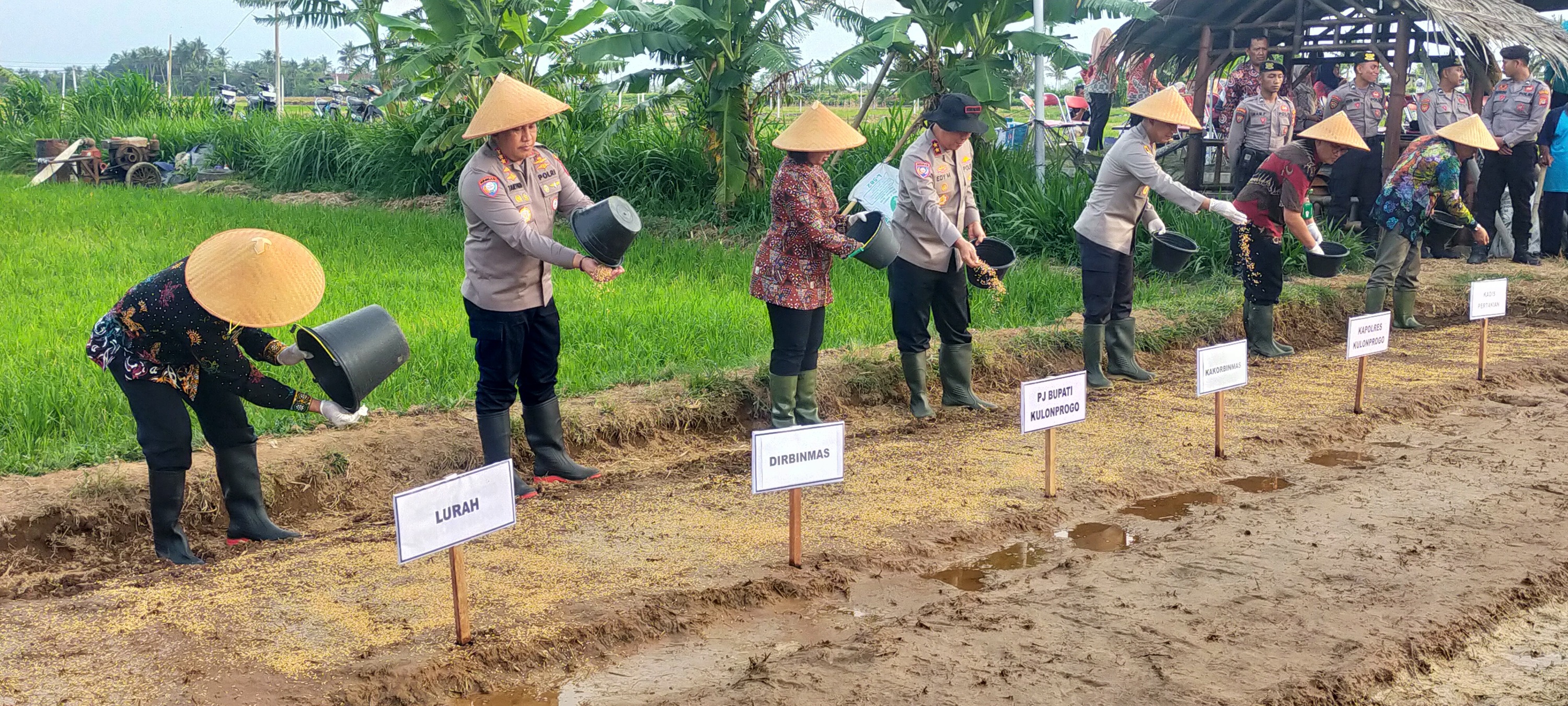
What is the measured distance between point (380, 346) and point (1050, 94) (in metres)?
20.2

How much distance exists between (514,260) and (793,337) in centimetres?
142

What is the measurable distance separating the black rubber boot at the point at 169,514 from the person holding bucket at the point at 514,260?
111cm

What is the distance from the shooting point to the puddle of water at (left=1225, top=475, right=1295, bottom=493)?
507 cm

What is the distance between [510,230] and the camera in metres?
4.54

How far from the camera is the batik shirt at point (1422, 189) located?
7562mm

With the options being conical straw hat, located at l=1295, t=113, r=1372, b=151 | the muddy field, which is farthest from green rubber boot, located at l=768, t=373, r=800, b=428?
conical straw hat, located at l=1295, t=113, r=1372, b=151

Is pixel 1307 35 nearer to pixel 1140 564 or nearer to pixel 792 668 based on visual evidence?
pixel 1140 564

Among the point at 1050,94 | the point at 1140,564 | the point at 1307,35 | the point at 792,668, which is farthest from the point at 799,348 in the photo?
the point at 1050,94

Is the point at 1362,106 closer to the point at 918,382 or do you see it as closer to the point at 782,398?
the point at 918,382

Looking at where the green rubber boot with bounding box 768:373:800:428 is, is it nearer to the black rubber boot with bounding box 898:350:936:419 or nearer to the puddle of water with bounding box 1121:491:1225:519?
the black rubber boot with bounding box 898:350:936:419

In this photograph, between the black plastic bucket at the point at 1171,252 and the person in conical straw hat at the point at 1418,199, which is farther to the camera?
the person in conical straw hat at the point at 1418,199

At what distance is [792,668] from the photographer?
331 cm

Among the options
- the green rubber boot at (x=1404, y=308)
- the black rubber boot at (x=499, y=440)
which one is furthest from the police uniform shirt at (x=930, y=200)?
the green rubber boot at (x=1404, y=308)

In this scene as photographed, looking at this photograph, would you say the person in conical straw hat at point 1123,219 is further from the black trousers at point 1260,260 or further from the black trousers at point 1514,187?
the black trousers at point 1514,187
